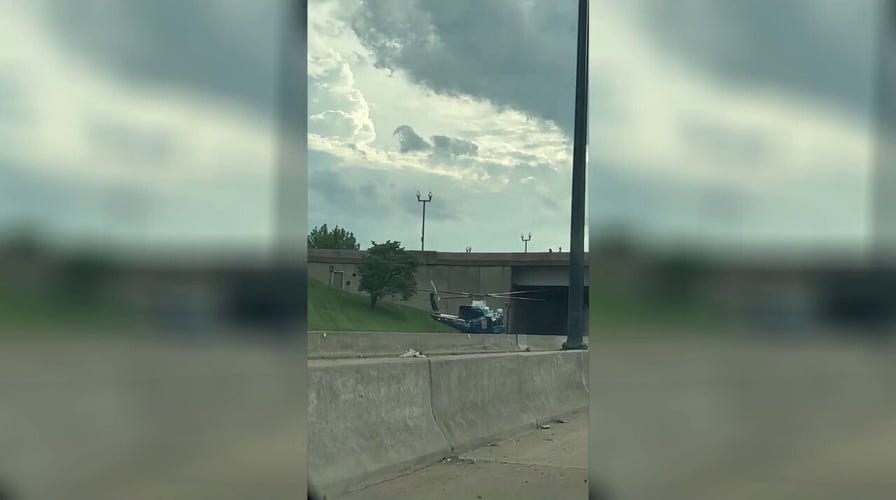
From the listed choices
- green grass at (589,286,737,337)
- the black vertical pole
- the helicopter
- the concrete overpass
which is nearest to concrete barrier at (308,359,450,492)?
the helicopter

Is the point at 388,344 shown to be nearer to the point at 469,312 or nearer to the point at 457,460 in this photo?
the point at 457,460

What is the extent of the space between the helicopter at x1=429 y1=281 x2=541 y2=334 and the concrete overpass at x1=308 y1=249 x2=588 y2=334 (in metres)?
0.04

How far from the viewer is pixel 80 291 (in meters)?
3.42

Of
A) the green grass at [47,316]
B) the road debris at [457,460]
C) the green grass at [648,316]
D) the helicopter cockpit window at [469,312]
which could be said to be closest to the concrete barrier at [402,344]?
the helicopter cockpit window at [469,312]

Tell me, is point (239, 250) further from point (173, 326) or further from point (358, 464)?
point (358, 464)

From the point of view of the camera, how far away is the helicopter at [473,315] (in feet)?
15.2

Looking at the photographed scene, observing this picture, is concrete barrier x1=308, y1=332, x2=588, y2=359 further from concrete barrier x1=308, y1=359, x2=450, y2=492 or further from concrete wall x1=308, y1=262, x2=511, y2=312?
concrete wall x1=308, y1=262, x2=511, y2=312

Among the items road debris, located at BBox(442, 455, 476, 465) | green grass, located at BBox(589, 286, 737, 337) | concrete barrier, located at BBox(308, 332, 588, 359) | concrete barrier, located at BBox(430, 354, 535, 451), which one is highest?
green grass, located at BBox(589, 286, 737, 337)

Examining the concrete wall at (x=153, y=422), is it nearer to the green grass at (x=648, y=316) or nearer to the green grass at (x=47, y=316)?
the green grass at (x=47, y=316)

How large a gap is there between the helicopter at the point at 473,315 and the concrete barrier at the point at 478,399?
53 centimetres

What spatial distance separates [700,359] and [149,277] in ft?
7.89

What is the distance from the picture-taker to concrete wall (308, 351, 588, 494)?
4402 mm

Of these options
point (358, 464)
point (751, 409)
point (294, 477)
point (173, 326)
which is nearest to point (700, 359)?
point (751, 409)

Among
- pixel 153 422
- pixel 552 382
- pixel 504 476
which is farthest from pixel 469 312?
pixel 552 382
